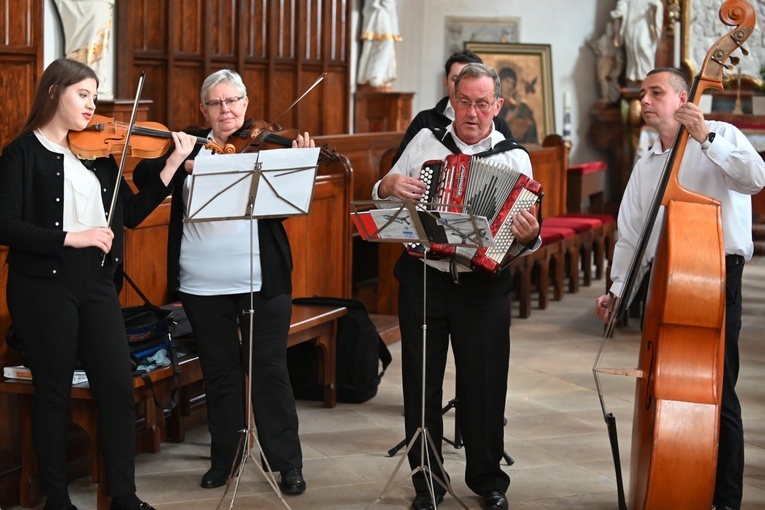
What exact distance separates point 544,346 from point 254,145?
3.51m

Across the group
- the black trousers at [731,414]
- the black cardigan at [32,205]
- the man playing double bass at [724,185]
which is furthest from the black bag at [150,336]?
the black trousers at [731,414]

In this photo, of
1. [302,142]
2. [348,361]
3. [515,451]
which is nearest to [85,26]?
[348,361]

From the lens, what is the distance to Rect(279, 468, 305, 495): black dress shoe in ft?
13.4

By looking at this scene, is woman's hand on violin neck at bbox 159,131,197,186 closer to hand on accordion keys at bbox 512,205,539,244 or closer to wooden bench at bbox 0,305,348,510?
wooden bench at bbox 0,305,348,510

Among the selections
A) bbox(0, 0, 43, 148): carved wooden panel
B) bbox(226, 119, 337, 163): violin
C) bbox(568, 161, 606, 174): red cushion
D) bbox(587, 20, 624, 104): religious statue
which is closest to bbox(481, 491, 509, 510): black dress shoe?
bbox(226, 119, 337, 163): violin

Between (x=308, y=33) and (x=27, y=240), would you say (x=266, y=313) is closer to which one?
(x=27, y=240)

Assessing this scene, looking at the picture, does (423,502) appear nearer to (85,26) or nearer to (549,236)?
(85,26)

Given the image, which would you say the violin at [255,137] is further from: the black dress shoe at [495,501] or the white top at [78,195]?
the black dress shoe at [495,501]

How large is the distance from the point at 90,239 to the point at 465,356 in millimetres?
1318

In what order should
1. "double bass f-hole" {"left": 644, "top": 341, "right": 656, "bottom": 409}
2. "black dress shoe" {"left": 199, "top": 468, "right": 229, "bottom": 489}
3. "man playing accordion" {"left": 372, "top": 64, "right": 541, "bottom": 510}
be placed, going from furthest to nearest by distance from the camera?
"black dress shoe" {"left": 199, "top": 468, "right": 229, "bottom": 489} < "man playing accordion" {"left": 372, "top": 64, "right": 541, "bottom": 510} < "double bass f-hole" {"left": 644, "top": 341, "right": 656, "bottom": 409}

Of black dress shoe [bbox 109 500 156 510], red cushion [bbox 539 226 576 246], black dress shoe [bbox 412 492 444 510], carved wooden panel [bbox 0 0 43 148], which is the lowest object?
black dress shoe [bbox 412 492 444 510]

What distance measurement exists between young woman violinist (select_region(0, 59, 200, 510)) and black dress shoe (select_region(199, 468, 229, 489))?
533mm

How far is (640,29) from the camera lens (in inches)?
495

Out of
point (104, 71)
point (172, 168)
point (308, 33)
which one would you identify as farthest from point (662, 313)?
point (308, 33)
